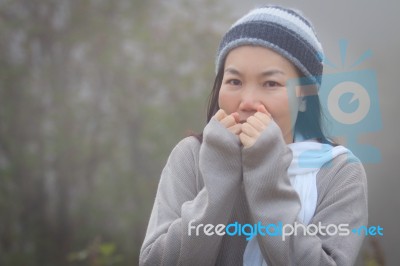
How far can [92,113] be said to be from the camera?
284 centimetres

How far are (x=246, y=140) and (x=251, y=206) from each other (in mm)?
120

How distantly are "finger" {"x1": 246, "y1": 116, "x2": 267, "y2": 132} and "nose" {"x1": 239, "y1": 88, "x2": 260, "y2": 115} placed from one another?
3 centimetres

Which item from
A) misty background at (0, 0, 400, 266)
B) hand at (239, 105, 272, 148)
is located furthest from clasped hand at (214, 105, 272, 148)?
misty background at (0, 0, 400, 266)

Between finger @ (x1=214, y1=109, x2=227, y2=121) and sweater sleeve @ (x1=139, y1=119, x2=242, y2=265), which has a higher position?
finger @ (x1=214, y1=109, x2=227, y2=121)

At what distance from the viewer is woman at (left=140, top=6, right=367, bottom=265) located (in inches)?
46.8

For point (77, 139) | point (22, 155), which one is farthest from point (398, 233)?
point (22, 155)

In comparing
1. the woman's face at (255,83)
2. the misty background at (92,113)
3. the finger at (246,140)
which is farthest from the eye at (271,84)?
the misty background at (92,113)

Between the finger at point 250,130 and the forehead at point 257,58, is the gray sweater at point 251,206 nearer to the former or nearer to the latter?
the finger at point 250,130

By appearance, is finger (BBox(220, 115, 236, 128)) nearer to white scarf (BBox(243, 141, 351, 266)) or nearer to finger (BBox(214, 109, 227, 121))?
finger (BBox(214, 109, 227, 121))

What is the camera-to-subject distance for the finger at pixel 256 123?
1.22 m

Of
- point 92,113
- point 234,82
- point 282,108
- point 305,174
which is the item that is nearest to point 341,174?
point 305,174

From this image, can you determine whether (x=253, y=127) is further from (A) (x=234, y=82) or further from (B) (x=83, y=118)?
(B) (x=83, y=118)

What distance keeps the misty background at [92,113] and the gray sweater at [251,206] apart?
1390 millimetres

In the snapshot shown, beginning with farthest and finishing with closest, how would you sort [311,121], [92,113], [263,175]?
[92,113] → [311,121] → [263,175]
